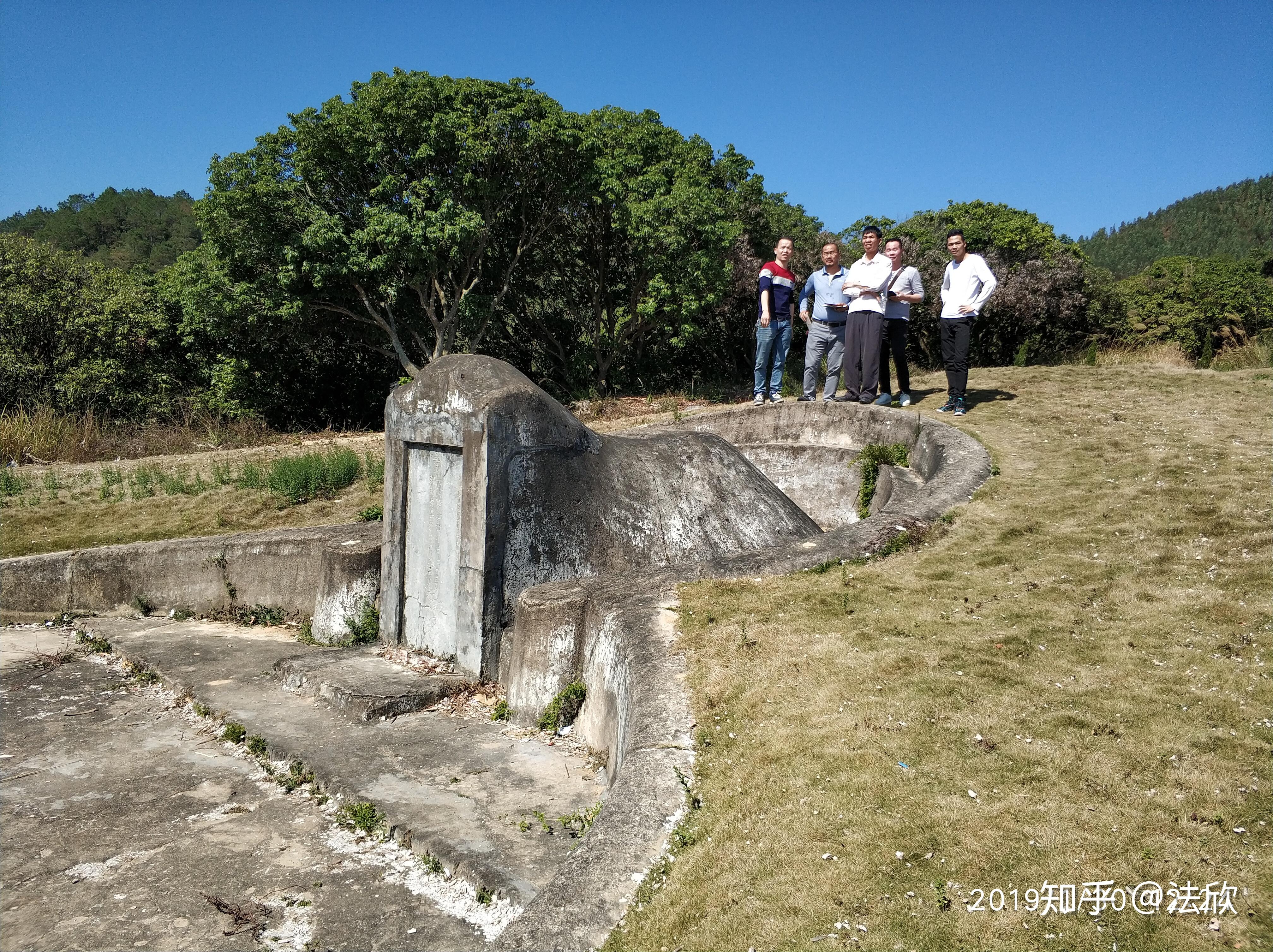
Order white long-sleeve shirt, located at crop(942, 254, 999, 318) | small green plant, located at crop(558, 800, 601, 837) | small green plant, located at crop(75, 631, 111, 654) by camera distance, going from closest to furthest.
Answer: small green plant, located at crop(558, 800, 601, 837)
small green plant, located at crop(75, 631, 111, 654)
white long-sleeve shirt, located at crop(942, 254, 999, 318)

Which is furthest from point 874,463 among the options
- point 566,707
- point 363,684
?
point 363,684

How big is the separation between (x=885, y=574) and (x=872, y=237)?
515cm

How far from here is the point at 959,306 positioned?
30.1 ft

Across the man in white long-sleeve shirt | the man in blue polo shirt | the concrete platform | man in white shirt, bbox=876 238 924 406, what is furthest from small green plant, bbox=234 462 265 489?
the man in white long-sleeve shirt

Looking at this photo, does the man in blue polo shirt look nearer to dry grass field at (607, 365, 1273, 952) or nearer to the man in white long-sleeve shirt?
the man in white long-sleeve shirt

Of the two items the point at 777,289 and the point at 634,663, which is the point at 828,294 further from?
the point at 634,663

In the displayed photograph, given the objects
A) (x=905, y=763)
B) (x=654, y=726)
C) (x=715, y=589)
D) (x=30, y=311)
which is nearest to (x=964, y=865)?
(x=905, y=763)

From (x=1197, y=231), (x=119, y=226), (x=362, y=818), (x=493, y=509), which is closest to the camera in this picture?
(x=362, y=818)

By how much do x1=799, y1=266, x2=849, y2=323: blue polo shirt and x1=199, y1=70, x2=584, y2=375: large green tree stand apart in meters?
8.50

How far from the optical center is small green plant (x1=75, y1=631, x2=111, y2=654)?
7152 millimetres

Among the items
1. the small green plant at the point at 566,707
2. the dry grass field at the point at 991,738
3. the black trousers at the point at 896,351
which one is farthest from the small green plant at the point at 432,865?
the black trousers at the point at 896,351

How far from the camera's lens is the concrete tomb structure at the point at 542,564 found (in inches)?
150

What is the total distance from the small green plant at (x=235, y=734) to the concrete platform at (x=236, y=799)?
0.06 metres

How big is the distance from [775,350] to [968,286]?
265cm
